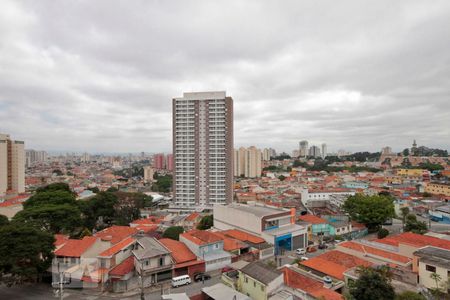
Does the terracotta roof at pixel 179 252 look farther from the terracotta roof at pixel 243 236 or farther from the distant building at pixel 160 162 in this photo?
the distant building at pixel 160 162

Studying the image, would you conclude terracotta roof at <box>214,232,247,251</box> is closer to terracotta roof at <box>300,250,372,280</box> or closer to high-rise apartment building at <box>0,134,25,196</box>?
terracotta roof at <box>300,250,372,280</box>

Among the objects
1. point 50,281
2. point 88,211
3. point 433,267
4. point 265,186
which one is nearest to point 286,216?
point 433,267

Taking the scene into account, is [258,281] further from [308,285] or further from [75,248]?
[75,248]

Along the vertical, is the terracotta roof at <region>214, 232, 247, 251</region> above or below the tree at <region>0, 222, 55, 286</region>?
below

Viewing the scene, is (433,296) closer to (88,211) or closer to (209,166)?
(88,211)

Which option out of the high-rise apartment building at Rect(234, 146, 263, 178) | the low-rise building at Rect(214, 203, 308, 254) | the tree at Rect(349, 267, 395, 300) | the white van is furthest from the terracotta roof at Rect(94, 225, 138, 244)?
the high-rise apartment building at Rect(234, 146, 263, 178)

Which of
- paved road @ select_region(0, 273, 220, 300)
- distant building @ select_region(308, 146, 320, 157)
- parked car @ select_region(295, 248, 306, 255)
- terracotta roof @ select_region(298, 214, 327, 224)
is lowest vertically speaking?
parked car @ select_region(295, 248, 306, 255)
